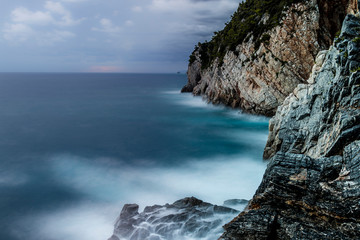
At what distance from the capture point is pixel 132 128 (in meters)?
25.1

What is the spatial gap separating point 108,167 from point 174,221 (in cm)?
770

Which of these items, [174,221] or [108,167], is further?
[108,167]

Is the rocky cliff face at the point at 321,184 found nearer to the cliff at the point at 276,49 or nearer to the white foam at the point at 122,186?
the white foam at the point at 122,186

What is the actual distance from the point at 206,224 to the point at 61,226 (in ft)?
19.3

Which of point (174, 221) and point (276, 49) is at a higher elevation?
point (276, 49)

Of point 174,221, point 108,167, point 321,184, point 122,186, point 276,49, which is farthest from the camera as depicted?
point 276,49

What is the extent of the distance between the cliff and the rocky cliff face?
12.1 meters

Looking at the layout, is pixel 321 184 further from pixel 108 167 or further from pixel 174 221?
pixel 108 167

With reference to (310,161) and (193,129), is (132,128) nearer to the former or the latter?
(193,129)

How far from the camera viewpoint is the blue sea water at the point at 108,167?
10773 millimetres

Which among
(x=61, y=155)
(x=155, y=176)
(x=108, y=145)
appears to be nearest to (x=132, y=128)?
(x=108, y=145)

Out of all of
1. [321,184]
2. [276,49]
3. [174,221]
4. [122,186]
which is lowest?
[122,186]

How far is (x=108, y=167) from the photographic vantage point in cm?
1539

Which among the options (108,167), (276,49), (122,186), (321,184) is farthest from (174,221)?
(276,49)
